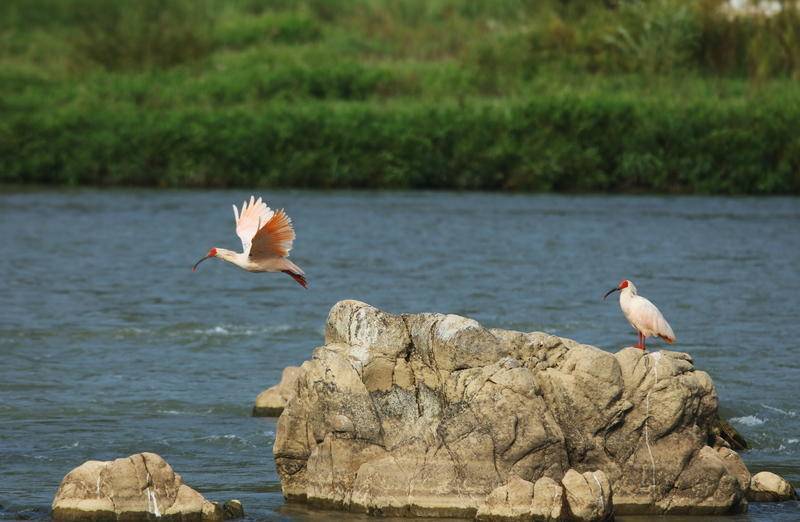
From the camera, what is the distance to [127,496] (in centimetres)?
1267

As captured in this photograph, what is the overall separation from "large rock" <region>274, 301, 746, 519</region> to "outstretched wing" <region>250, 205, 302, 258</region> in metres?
2.06

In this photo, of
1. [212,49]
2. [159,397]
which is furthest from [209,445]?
[212,49]

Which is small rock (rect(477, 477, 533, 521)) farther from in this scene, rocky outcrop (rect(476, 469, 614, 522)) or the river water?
the river water

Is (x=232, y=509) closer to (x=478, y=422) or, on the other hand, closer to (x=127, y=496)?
(x=127, y=496)

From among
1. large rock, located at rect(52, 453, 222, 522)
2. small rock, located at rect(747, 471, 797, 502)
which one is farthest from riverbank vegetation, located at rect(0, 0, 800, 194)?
large rock, located at rect(52, 453, 222, 522)

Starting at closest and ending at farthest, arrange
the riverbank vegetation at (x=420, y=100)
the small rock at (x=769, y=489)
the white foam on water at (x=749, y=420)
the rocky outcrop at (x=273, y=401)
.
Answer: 1. the small rock at (x=769, y=489)
2. the white foam on water at (x=749, y=420)
3. the rocky outcrop at (x=273, y=401)
4. the riverbank vegetation at (x=420, y=100)

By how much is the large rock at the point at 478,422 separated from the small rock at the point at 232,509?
0.73m

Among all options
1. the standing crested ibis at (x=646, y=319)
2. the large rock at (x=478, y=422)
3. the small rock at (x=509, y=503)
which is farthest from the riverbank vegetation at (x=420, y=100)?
the small rock at (x=509, y=503)

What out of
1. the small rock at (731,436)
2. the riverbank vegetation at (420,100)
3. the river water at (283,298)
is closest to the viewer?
the small rock at (731,436)

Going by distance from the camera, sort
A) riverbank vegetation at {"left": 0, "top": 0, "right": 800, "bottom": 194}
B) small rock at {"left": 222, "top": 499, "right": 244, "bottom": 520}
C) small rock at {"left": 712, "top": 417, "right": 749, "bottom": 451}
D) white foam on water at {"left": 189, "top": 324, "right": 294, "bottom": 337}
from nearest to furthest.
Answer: small rock at {"left": 222, "top": 499, "right": 244, "bottom": 520} < small rock at {"left": 712, "top": 417, "right": 749, "bottom": 451} < white foam on water at {"left": 189, "top": 324, "right": 294, "bottom": 337} < riverbank vegetation at {"left": 0, "top": 0, "right": 800, "bottom": 194}

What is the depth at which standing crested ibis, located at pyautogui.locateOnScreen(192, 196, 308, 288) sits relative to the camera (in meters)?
16.0

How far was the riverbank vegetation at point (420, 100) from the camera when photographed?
Answer: 3819 centimetres

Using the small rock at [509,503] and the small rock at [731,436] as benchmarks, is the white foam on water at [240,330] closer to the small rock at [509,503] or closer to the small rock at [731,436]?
the small rock at [731,436]

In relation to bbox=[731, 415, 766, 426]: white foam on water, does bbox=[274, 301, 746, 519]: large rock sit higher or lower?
higher
